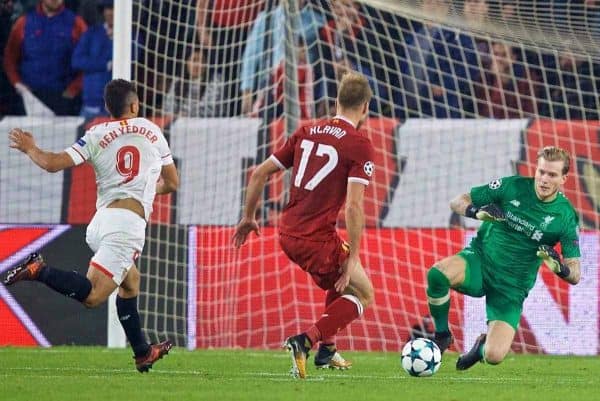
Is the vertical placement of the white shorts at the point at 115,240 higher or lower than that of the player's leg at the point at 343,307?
higher

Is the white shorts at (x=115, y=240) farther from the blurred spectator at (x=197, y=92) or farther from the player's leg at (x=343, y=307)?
Answer: the blurred spectator at (x=197, y=92)

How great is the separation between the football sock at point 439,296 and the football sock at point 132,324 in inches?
81.9

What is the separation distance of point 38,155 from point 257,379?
2.08 m

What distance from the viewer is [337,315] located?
8.88 m

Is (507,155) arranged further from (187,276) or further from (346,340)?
(187,276)

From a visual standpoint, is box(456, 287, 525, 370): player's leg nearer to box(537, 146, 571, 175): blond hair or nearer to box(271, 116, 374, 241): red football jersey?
box(537, 146, 571, 175): blond hair

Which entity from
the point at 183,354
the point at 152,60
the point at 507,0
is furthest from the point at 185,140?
the point at 507,0

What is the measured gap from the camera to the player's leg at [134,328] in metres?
9.33

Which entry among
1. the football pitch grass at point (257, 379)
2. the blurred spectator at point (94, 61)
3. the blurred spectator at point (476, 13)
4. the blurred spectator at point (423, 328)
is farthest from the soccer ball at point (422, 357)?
the blurred spectator at point (94, 61)

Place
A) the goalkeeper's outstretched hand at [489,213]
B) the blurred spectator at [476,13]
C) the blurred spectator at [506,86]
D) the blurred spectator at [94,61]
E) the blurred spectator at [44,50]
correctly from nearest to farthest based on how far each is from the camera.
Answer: the goalkeeper's outstretched hand at [489,213] → the blurred spectator at [476,13] → the blurred spectator at [506,86] → the blurred spectator at [94,61] → the blurred spectator at [44,50]

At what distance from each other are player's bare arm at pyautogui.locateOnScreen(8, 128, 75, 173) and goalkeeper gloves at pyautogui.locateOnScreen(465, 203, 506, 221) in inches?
111

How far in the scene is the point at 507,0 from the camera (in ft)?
44.4

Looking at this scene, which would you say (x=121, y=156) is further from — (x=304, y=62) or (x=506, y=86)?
(x=506, y=86)

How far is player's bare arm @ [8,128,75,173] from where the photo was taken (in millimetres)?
9047
